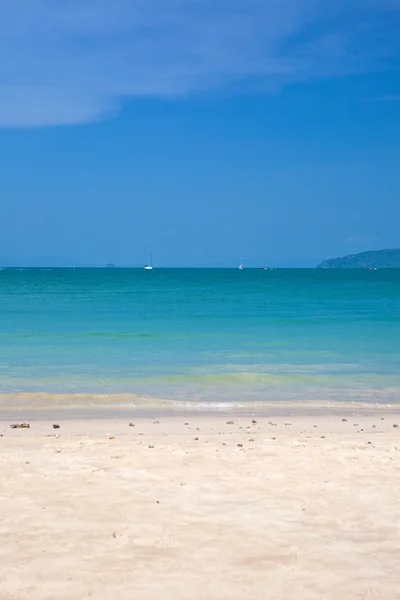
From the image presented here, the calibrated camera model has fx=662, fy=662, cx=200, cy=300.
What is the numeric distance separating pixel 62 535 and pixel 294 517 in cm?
214

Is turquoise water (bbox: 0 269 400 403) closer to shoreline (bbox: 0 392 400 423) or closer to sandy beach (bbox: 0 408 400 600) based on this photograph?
shoreline (bbox: 0 392 400 423)

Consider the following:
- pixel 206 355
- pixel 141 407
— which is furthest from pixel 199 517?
pixel 206 355

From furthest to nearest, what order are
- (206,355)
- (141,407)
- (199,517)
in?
1. (206,355)
2. (141,407)
3. (199,517)

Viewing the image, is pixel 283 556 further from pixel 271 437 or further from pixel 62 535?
pixel 271 437

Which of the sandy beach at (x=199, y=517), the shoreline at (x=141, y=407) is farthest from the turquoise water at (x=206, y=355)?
the sandy beach at (x=199, y=517)

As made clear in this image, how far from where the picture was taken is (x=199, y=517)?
6184 mm

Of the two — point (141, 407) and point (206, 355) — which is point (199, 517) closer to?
point (141, 407)

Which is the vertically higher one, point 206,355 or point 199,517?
point 199,517

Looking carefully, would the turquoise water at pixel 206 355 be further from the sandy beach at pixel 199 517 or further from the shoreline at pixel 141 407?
the sandy beach at pixel 199 517

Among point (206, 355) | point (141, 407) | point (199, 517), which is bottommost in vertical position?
point (141, 407)

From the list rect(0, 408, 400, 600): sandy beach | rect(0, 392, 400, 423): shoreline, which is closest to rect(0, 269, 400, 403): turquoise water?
rect(0, 392, 400, 423): shoreline

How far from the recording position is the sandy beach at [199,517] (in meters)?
4.87

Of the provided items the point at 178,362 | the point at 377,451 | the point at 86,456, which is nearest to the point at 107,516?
the point at 86,456

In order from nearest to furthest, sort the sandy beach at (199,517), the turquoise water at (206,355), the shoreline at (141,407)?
the sandy beach at (199,517) → the shoreline at (141,407) → the turquoise water at (206,355)
